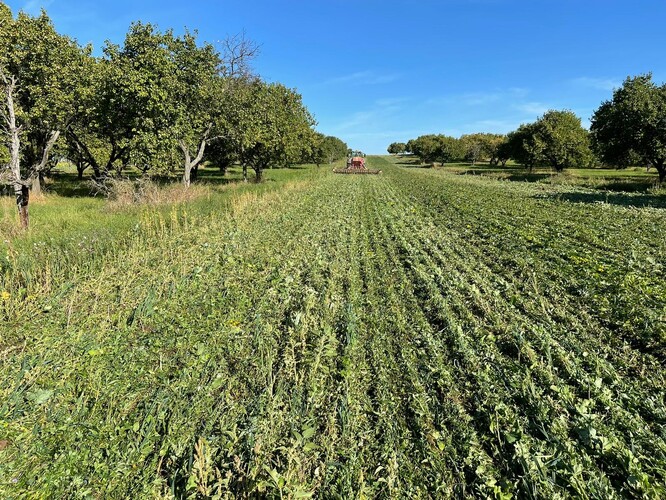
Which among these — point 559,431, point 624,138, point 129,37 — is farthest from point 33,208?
Answer: point 624,138

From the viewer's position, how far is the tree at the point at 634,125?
23.1 metres

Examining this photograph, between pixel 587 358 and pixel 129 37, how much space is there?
2065 cm

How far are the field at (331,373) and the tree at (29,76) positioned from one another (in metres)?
6.70

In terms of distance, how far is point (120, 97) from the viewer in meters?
15.5

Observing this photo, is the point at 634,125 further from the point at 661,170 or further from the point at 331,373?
the point at 331,373

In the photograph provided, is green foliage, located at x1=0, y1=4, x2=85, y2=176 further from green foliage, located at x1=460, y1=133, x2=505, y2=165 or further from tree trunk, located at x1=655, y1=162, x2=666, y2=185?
green foliage, located at x1=460, y1=133, x2=505, y2=165

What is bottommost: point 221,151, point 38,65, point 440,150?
point 221,151

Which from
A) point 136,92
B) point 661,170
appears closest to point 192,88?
point 136,92

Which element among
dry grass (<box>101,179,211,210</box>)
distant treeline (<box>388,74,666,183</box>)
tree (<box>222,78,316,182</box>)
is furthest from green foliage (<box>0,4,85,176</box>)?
distant treeline (<box>388,74,666,183</box>)

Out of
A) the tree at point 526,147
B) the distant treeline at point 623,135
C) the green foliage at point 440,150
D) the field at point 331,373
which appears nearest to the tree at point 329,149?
the green foliage at point 440,150

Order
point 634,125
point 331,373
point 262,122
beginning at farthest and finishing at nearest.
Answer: point 634,125
point 262,122
point 331,373

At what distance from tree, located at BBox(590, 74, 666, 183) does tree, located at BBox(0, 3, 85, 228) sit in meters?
34.1

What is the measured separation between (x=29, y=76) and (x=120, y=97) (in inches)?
131

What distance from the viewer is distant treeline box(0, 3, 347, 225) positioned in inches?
480
